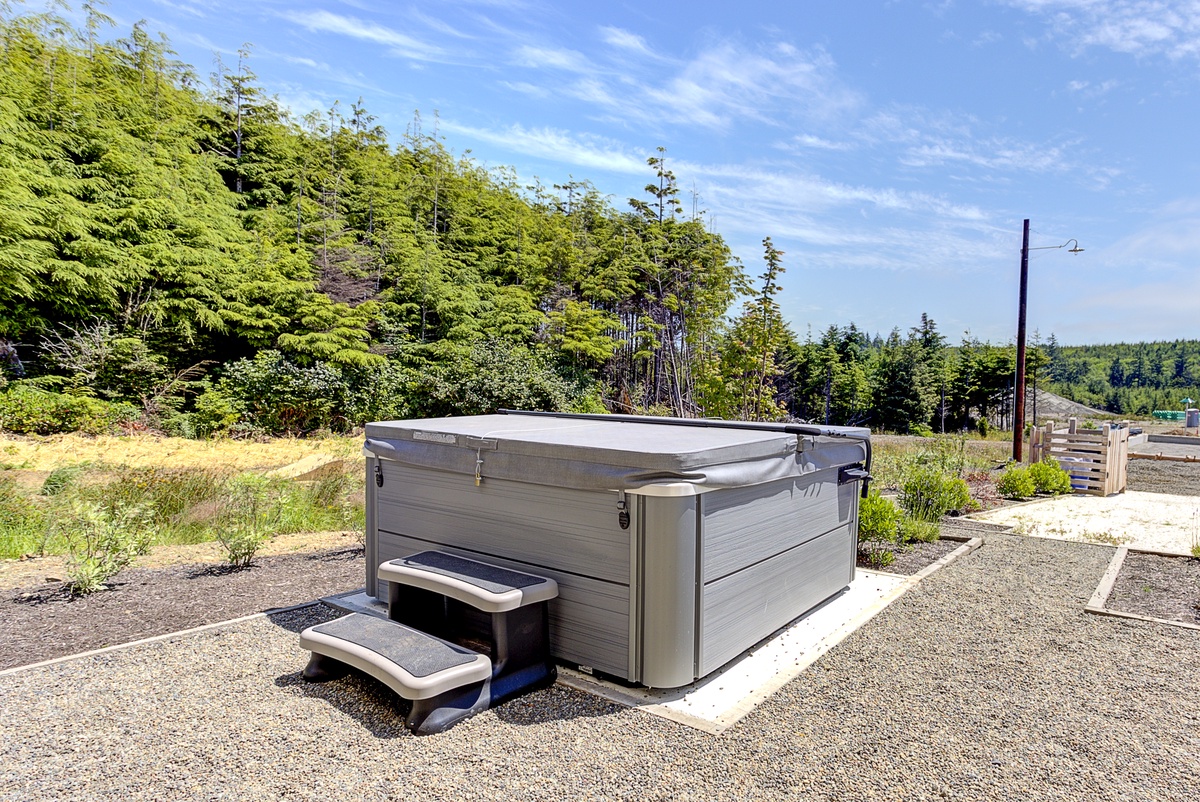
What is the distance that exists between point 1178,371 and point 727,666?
82.8 metres

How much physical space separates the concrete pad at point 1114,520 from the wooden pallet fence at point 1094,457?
0.29 metres

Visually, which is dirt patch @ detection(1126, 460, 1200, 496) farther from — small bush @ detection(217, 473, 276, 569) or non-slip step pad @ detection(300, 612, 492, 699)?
small bush @ detection(217, 473, 276, 569)

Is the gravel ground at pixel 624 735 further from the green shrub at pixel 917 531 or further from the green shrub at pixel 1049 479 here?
the green shrub at pixel 1049 479

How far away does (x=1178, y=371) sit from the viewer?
6181cm

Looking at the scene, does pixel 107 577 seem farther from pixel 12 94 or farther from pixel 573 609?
pixel 12 94

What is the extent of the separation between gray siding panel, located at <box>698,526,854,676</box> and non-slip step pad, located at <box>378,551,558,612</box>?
0.74 meters

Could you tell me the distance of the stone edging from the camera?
11.9ft

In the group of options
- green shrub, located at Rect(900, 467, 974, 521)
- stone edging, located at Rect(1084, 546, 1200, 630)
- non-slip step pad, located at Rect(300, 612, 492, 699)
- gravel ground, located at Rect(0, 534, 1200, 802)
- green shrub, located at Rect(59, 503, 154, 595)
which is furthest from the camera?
green shrub, located at Rect(900, 467, 974, 521)

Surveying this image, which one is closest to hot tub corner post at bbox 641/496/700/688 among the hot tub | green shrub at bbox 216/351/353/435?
the hot tub

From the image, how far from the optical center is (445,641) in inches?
108

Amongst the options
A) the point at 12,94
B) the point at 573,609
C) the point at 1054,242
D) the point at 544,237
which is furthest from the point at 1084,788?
the point at 544,237

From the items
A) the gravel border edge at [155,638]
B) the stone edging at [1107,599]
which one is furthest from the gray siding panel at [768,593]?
the gravel border edge at [155,638]

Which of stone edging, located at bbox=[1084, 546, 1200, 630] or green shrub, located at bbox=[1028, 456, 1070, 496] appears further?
green shrub, located at bbox=[1028, 456, 1070, 496]

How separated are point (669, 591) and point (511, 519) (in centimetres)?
89
